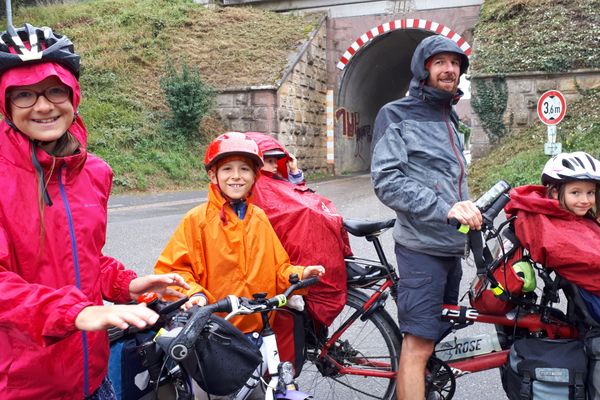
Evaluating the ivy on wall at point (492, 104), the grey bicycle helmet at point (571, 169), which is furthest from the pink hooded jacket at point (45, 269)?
the ivy on wall at point (492, 104)

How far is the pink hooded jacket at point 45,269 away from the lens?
5.15 feet

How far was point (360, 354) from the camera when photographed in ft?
11.6

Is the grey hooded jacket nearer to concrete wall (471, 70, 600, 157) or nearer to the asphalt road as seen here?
the asphalt road

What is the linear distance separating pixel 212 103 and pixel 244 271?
15014 mm

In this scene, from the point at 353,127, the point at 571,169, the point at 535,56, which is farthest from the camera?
the point at 353,127

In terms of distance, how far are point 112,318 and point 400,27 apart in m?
20.2

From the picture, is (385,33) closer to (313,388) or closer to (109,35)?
(109,35)

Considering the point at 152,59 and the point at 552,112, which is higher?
the point at 152,59

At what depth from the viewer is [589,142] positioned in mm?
12492

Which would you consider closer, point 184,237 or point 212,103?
point 184,237

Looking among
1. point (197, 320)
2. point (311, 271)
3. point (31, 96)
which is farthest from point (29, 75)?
point (311, 271)

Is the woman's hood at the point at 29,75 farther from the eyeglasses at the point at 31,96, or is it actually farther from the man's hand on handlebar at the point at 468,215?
the man's hand on handlebar at the point at 468,215

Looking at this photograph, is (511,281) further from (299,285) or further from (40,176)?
(40,176)

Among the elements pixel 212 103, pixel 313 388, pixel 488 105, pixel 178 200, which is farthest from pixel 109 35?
pixel 313 388
